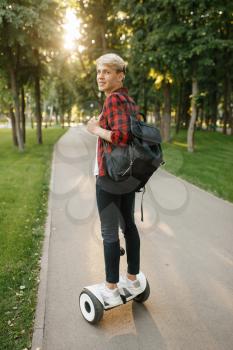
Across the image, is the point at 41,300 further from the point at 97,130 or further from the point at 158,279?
the point at 97,130

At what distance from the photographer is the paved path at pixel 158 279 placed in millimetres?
3125

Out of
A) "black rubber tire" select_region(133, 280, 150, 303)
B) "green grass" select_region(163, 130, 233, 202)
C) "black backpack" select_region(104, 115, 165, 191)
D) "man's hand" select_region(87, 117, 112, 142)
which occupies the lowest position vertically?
"green grass" select_region(163, 130, 233, 202)

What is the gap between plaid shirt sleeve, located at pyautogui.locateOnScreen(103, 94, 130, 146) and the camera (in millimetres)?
2773

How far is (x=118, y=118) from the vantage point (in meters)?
2.78

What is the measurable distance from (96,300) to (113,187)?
1.10 meters

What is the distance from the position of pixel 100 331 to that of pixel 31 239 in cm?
256

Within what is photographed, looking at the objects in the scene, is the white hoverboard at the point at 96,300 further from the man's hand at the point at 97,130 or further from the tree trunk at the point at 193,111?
the tree trunk at the point at 193,111

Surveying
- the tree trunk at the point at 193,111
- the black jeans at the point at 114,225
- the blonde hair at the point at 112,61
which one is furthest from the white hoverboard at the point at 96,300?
the tree trunk at the point at 193,111

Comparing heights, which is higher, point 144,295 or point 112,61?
point 112,61

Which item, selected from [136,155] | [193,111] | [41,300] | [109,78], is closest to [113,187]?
[136,155]

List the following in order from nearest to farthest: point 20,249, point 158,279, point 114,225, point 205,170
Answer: point 114,225
point 158,279
point 20,249
point 205,170

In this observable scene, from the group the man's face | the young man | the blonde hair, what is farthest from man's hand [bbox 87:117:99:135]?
the blonde hair

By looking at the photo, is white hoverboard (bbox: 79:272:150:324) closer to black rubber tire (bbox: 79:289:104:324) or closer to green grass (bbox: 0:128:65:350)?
black rubber tire (bbox: 79:289:104:324)

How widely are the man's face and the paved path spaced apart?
2213 millimetres
